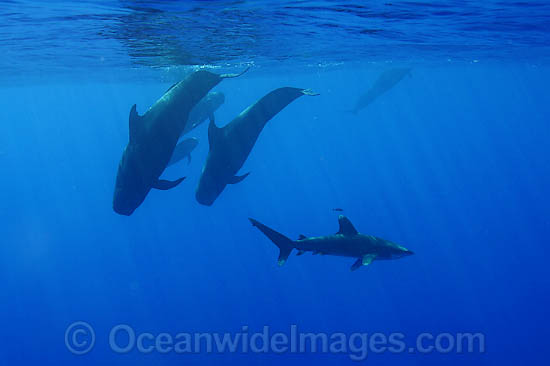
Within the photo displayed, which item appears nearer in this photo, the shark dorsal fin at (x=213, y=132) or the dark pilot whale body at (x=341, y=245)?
the shark dorsal fin at (x=213, y=132)

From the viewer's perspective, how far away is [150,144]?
20.8 feet

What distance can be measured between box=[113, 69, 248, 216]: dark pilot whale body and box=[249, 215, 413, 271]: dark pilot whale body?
3894mm

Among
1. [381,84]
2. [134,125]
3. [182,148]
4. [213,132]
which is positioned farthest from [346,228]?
[381,84]

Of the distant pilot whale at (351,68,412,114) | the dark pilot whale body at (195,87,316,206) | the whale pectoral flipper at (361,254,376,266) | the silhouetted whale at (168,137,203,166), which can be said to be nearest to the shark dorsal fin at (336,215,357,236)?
the whale pectoral flipper at (361,254,376,266)

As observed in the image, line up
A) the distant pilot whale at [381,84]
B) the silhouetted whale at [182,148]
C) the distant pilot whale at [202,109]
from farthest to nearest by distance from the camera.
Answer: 1. the distant pilot whale at [381,84]
2. the silhouetted whale at [182,148]
3. the distant pilot whale at [202,109]

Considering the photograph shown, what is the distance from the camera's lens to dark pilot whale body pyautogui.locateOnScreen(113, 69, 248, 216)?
20.9ft

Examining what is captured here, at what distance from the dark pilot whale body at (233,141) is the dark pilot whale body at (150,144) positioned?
1.54 m

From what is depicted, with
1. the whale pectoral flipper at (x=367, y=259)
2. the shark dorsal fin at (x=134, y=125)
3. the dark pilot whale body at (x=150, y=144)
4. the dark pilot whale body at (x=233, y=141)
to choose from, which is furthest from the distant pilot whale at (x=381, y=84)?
the shark dorsal fin at (x=134, y=125)

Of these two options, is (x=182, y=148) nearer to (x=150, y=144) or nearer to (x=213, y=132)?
(x=213, y=132)

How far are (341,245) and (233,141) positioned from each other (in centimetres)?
394

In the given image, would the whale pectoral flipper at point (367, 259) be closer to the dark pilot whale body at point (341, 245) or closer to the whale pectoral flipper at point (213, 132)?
the dark pilot whale body at point (341, 245)

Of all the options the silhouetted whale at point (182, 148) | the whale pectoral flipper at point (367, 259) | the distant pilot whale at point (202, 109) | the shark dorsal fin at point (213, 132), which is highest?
the shark dorsal fin at point (213, 132)

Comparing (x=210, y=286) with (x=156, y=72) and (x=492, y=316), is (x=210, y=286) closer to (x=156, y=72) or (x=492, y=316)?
(x=156, y=72)

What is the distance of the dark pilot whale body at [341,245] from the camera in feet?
32.8
